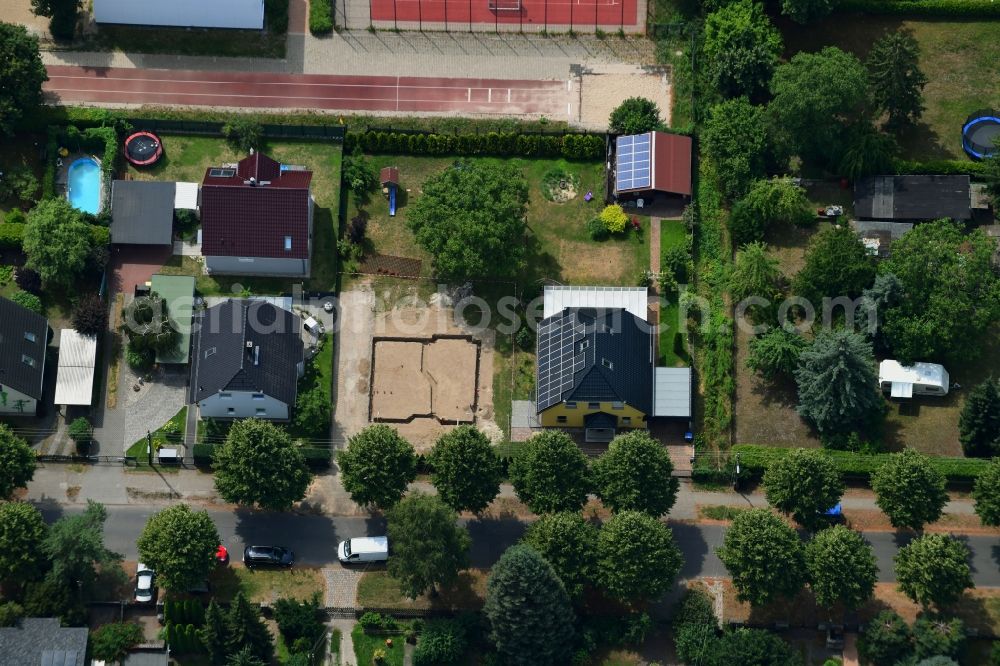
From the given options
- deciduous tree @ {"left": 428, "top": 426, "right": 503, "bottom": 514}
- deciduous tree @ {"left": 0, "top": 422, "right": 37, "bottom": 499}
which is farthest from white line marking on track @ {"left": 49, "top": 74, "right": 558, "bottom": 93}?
deciduous tree @ {"left": 428, "top": 426, "right": 503, "bottom": 514}

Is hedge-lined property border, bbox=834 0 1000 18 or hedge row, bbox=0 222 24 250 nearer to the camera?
hedge row, bbox=0 222 24 250

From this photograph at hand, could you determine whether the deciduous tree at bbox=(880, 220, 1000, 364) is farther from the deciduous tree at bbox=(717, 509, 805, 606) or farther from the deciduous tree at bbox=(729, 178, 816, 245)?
the deciduous tree at bbox=(717, 509, 805, 606)

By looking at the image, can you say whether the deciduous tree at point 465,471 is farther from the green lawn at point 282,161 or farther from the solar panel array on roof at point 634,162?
the solar panel array on roof at point 634,162

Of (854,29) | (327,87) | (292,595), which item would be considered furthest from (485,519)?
(854,29)

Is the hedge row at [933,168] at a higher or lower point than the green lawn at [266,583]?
higher

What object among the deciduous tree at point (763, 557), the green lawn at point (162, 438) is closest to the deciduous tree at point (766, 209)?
the deciduous tree at point (763, 557)

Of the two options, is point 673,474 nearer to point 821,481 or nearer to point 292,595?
point 821,481
